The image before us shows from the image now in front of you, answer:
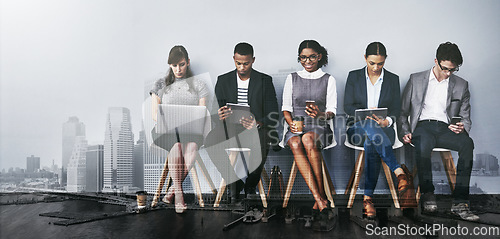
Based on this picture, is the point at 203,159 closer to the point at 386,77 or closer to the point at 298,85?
the point at 298,85

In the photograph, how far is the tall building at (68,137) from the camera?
417 cm

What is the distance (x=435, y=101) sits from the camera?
12.7ft

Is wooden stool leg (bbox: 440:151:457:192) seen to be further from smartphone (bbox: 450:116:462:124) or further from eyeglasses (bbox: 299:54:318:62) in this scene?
eyeglasses (bbox: 299:54:318:62)

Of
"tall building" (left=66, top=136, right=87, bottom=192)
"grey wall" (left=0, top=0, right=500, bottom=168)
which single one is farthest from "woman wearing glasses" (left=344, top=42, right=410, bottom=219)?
"tall building" (left=66, top=136, right=87, bottom=192)

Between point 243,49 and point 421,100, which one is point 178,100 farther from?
point 421,100

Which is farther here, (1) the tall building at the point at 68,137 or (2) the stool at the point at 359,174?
(1) the tall building at the point at 68,137

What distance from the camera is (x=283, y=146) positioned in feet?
13.1

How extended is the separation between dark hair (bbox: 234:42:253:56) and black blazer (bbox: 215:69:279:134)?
20 centimetres

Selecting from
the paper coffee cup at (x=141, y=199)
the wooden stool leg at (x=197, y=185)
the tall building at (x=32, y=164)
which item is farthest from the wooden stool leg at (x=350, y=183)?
the tall building at (x=32, y=164)

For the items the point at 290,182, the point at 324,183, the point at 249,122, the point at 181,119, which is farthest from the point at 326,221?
the point at 181,119

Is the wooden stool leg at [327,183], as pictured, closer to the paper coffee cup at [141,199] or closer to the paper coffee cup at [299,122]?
the paper coffee cup at [299,122]

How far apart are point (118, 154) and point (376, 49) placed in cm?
293

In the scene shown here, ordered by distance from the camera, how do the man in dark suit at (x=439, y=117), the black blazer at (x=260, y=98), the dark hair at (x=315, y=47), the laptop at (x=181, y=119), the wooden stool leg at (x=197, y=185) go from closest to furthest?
the man in dark suit at (x=439, y=117) < the dark hair at (x=315, y=47) < the black blazer at (x=260, y=98) < the laptop at (x=181, y=119) < the wooden stool leg at (x=197, y=185)

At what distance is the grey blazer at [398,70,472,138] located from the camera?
12.4 feet
